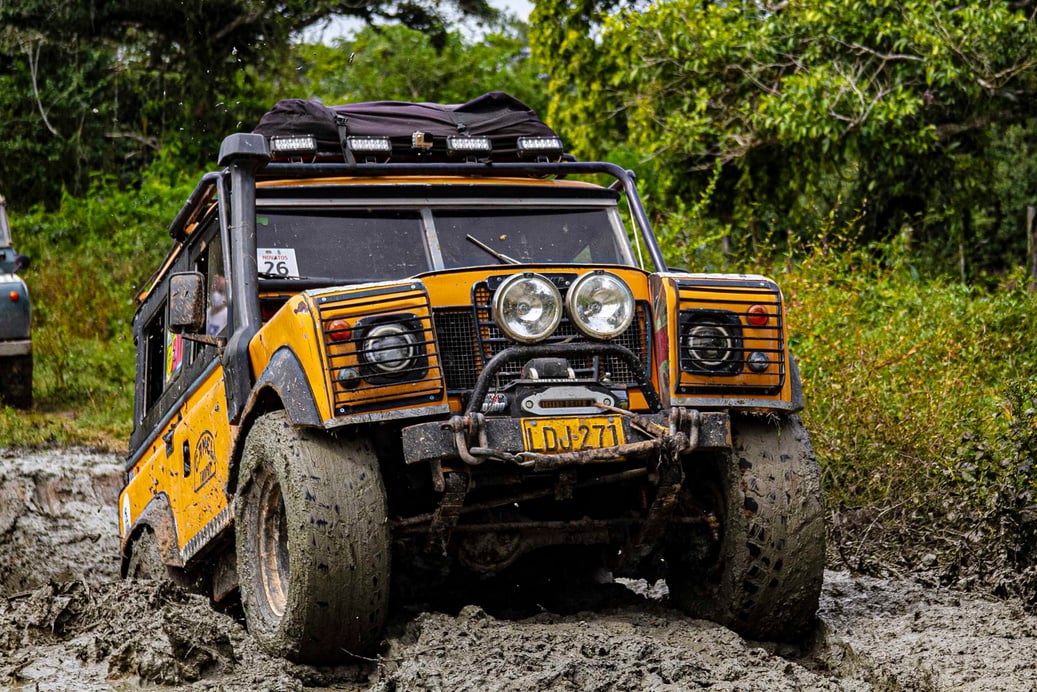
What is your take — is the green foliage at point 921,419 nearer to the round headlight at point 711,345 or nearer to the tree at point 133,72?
the round headlight at point 711,345

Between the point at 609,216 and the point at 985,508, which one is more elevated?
the point at 609,216

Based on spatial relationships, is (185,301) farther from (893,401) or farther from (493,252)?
(893,401)

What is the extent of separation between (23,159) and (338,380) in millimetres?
18804

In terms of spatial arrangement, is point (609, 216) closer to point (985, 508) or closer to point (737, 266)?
point (985, 508)

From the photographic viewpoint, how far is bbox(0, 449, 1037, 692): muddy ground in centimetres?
436

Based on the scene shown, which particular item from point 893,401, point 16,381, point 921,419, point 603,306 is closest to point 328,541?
point 603,306

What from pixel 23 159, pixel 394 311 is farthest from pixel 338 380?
pixel 23 159

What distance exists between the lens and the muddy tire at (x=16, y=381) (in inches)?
508

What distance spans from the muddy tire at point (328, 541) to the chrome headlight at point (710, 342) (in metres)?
1.19

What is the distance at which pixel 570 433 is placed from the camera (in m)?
4.68

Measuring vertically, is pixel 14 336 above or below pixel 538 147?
below

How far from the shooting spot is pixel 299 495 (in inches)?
181

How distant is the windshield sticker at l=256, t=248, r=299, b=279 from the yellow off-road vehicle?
12 mm

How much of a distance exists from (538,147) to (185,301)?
5.85 ft
